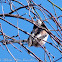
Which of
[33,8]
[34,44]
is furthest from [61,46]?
[34,44]

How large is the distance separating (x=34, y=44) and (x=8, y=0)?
106cm

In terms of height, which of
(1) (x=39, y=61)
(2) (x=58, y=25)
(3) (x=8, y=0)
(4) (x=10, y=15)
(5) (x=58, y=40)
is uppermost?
(3) (x=8, y=0)

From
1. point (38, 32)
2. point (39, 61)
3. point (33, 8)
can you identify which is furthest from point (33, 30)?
point (39, 61)

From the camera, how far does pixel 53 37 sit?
1.68 meters

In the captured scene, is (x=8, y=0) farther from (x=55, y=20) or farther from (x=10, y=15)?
(x=55, y=20)

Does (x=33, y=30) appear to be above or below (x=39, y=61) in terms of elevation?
above

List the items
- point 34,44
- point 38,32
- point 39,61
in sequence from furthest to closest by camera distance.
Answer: point 34,44 → point 38,32 → point 39,61

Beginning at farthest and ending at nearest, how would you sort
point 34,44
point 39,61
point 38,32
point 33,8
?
point 34,44, point 38,32, point 33,8, point 39,61

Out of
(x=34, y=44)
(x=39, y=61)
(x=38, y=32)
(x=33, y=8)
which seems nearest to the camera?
(x=39, y=61)

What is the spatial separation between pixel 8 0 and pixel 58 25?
444 mm

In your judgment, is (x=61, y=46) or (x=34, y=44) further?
(x=34, y=44)

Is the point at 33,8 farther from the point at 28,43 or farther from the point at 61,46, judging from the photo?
the point at 28,43

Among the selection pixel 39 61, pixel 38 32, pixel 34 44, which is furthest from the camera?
pixel 34 44

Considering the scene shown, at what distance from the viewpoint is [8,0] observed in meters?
1.72
